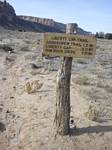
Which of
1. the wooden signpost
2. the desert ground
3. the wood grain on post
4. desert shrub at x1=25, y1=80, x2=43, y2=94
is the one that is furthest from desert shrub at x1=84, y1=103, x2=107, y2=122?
desert shrub at x1=25, y1=80, x2=43, y2=94

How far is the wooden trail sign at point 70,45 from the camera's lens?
8.67 metres

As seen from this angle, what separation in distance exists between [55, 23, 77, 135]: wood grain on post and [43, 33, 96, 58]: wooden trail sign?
200 millimetres

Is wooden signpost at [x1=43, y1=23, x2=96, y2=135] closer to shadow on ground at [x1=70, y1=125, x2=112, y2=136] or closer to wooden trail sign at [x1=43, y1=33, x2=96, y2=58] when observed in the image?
wooden trail sign at [x1=43, y1=33, x2=96, y2=58]

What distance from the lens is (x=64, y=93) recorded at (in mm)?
8891

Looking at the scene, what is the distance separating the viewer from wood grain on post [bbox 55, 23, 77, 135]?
8.82 m

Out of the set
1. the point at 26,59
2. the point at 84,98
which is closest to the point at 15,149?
the point at 84,98

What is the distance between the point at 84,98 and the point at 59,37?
12.3 feet

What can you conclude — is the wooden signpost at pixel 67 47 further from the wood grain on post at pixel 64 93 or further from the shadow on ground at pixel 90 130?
the shadow on ground at pixel 90 130

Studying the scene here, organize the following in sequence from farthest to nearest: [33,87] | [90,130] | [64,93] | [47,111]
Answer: [33,87] < [47,111] < [90,130] < [64,93]

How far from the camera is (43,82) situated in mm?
14328

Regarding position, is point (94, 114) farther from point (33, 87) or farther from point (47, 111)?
point (33, 87)

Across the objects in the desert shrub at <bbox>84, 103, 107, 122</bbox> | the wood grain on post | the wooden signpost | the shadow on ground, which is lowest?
the shadow on ground

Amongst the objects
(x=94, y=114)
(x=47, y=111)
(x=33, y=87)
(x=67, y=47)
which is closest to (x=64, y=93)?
(x=67, y=47)

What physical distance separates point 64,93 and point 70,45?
43.6 inches
